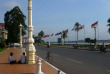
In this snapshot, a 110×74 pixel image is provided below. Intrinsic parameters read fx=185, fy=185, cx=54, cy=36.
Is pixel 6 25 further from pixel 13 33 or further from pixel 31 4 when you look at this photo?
pixel 31 4

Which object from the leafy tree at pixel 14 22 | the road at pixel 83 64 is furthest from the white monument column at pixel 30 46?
the leafy tree at pixel 14 22

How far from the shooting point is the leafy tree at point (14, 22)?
71438mm

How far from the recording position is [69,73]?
34.4ft

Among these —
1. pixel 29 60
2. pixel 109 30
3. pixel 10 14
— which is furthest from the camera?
pixel 10 14

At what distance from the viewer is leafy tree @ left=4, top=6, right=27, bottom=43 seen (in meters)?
71.4

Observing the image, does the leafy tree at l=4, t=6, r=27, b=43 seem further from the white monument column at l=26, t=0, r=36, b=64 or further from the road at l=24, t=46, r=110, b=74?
the white monument column at l=26, t=0, r=36, b=64

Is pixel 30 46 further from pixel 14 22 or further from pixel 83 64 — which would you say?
pixel 14 22

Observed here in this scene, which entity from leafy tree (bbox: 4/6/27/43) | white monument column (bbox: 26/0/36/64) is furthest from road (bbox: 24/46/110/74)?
leafy tree (bbox: 4/6/27/43)

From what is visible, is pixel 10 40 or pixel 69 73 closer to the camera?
pixel 69 73

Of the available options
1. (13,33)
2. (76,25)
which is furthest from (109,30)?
(76,25)

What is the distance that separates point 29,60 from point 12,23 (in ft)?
202

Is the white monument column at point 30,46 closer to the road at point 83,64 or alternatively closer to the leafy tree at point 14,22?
the road at point 83,64

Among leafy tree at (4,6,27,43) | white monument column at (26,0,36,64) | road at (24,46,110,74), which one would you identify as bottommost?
road at (24,46,110,74)

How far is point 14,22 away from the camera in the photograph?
73.4 meters
